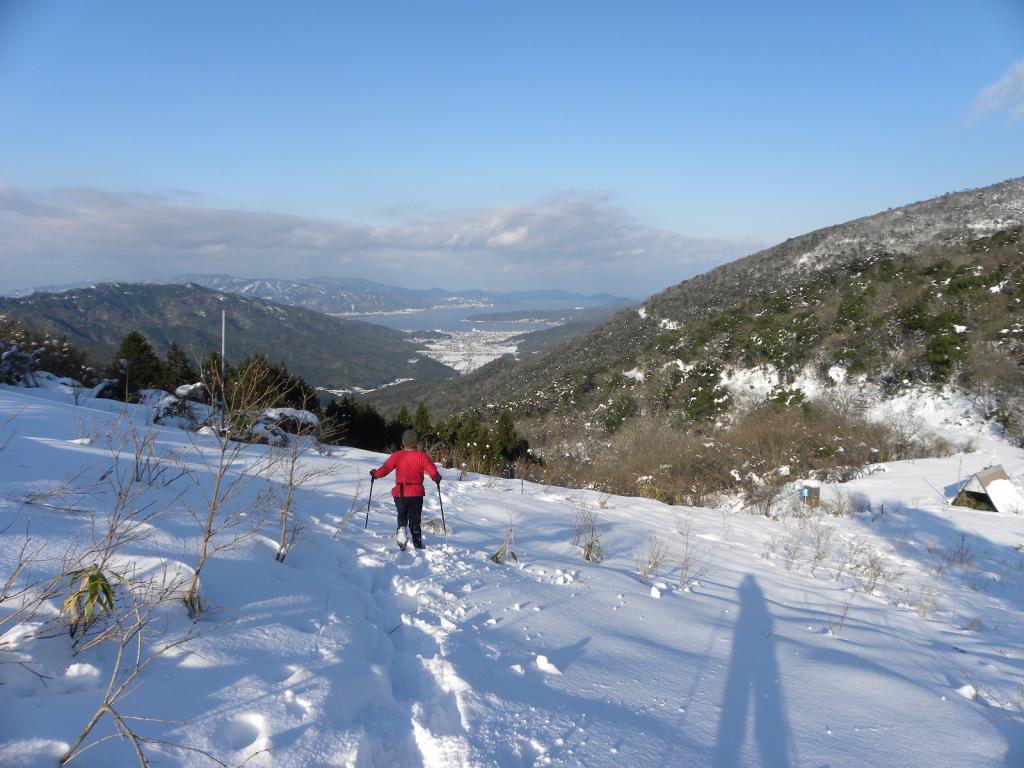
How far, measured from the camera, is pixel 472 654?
2.82 m

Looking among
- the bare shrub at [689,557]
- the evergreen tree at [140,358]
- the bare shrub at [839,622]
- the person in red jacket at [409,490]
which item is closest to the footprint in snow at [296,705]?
the person in red jacket at [409,490]

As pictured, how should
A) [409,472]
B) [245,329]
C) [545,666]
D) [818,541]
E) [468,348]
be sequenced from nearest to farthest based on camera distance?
[545,666]
[409,472]
[818,541]
[245,329]
[468,348]

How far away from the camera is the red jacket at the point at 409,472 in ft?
16.1

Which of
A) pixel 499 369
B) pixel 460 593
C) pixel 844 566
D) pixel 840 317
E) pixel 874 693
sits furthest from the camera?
pixel 499 369

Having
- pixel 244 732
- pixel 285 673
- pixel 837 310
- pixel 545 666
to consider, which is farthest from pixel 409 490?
pixel 837 310

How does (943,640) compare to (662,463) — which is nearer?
(943,640)

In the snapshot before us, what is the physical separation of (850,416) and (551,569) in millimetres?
14362

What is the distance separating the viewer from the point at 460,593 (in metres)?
3.68

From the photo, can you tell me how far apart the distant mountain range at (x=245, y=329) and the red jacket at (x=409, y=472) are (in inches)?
3762

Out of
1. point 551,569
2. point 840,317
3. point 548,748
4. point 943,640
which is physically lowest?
point 943,640

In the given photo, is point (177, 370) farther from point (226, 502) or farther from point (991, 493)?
point (991, 493)

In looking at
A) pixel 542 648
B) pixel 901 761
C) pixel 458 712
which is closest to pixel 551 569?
pixel 542 648

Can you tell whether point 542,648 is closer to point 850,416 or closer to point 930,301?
point 850,416

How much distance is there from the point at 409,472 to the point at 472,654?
2.45 metres
